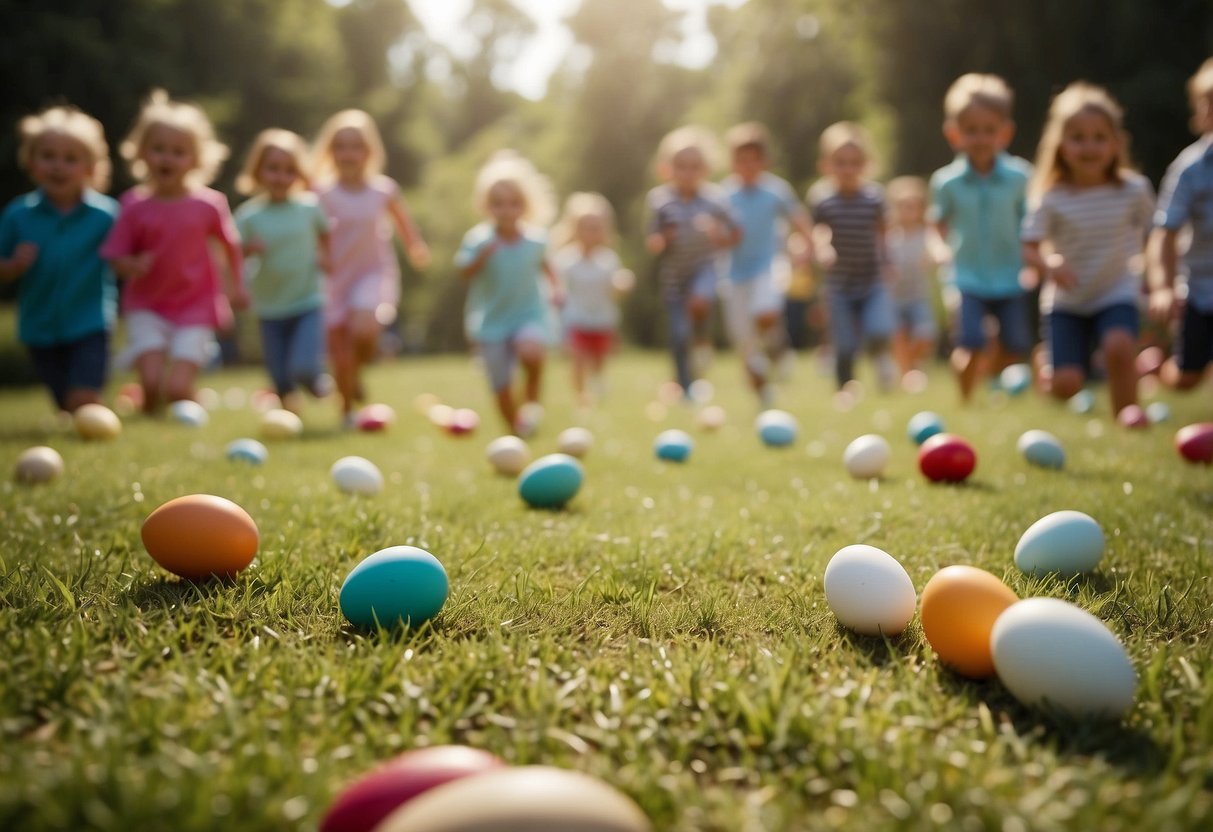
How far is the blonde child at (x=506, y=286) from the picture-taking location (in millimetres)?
6996

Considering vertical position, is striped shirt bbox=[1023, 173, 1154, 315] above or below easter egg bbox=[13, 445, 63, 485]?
above

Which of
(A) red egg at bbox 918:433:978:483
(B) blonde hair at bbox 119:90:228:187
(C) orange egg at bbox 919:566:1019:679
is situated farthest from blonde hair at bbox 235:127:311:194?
(C) orange egg at bbox 919:566:1019:679

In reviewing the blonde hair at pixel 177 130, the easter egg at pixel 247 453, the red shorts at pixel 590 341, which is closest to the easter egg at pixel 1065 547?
the easter egg at pixel 247 453

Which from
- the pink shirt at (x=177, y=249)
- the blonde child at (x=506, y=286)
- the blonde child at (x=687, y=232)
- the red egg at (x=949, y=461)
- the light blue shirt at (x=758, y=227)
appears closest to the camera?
the red egg at (x=949, y=461)

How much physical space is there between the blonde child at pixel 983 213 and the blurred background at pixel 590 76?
885 centimetres

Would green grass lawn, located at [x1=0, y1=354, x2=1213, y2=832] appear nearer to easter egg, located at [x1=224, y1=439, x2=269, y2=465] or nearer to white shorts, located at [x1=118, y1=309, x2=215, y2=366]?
easter egg, located at [x1=224, y1=439, x2=269, y2=465]

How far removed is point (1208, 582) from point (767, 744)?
6.15 feet

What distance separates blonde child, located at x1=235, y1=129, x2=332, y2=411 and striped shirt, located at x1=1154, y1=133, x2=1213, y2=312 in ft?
19.8

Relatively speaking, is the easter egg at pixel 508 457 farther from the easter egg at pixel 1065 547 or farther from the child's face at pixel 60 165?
the child's face at pixel 60 165

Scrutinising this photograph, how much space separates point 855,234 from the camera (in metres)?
8.63

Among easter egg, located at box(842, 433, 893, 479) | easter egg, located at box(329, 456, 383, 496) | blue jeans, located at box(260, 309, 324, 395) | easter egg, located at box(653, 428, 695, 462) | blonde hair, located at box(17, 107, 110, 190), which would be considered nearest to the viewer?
easter egg, located at box(329, 456, 383, 496)

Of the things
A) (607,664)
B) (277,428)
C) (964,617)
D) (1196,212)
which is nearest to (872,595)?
(964,617)

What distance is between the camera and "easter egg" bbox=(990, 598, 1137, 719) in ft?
6.28

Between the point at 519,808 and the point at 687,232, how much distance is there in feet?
26.4
